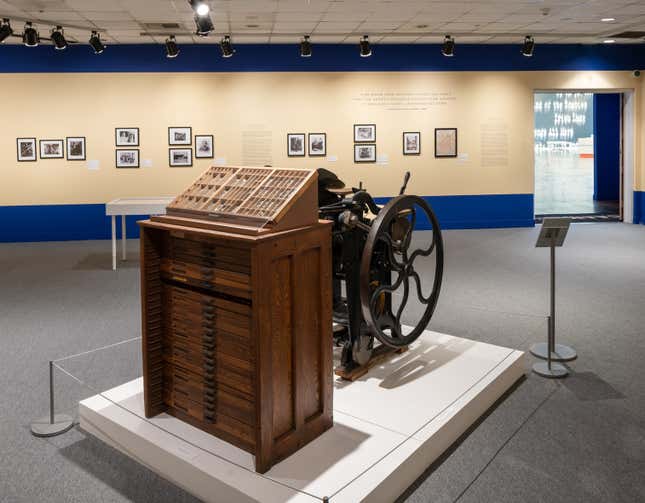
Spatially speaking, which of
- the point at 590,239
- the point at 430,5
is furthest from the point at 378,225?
the point at 590,239

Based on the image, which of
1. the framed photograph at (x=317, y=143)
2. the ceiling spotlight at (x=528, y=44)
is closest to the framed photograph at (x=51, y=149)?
the framed photograph at (x=317, y=143)

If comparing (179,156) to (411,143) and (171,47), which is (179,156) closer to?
(171,47)

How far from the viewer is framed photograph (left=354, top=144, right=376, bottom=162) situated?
40.2 feet

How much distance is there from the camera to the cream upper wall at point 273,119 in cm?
1145

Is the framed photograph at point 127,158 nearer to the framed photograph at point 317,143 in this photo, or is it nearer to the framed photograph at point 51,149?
the framed photograph at point 51,149

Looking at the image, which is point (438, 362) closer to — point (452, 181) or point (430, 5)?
point (430, 5)

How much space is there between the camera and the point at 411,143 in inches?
488

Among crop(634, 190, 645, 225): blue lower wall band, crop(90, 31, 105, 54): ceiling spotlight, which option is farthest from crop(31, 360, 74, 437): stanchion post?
crop(634, 190, 645, 225): blue lower wall band

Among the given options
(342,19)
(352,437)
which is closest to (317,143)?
(342,19)

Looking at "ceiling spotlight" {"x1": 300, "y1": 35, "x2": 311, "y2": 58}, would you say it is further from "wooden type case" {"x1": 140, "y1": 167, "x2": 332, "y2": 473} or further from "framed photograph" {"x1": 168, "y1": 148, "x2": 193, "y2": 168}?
"wooden type case" {"x1": 140, "y1": 167, "x2": 332, "y2": 473}

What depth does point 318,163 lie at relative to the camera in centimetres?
1216

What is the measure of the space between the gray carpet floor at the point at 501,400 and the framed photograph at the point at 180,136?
3165 mm

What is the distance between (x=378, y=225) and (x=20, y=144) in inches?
382

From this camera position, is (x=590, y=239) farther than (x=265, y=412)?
Yes
